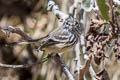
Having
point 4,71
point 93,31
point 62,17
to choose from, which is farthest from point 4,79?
point 93,31

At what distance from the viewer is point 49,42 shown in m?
2.12

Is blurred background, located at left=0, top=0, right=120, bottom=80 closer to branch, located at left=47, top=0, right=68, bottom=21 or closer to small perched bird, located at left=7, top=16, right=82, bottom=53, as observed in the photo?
branch, located at left=47, top=0, right=68, bottom=21

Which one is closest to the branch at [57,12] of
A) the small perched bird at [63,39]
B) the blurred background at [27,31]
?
the small perched bird at [63,39]

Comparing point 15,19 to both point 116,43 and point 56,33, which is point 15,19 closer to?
point 56,33

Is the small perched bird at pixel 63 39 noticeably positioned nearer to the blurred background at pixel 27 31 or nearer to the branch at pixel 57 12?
the branch at pixel 57 12

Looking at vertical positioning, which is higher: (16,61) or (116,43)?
(116,43)

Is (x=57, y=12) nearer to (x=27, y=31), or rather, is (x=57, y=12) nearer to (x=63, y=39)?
(x=63, y=39)

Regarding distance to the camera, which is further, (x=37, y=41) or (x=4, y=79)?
(x=4, y=79)

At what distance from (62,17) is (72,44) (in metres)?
0.28

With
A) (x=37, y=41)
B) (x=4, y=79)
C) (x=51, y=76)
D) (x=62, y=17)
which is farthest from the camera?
(x=4, y=79)

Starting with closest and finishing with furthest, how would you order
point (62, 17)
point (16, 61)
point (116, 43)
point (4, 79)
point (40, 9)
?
point (116, 43), point (62, 17), point (4, 79), point (16, 61), point (40, 9)

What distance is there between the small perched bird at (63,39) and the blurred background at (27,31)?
4.40 ft

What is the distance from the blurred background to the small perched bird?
1342 mm

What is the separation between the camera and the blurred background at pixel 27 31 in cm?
381
